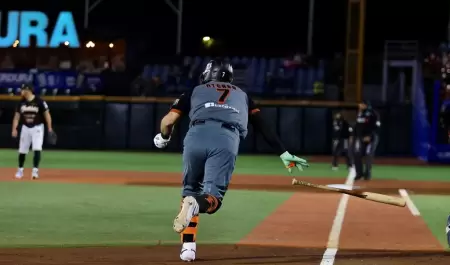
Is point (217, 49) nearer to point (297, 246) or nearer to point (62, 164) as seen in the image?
point (62, 164)

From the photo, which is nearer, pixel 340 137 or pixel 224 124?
pixel 224 124

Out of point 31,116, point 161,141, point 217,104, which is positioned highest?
point 217,104

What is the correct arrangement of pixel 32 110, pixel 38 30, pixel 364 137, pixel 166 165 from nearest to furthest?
pixel 32 110
pixel 364 137
pixel 166 165
pixel 38 30

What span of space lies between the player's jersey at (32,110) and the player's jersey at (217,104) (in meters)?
11.7

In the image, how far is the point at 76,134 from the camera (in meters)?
39.3

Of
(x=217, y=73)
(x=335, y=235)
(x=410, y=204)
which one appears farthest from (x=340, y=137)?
(x=217, y=73)

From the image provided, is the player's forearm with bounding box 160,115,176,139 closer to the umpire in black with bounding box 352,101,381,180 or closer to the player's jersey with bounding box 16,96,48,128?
the player's jersey with bounding box 16,96,48,128

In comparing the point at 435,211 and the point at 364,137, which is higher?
the point at 364,137

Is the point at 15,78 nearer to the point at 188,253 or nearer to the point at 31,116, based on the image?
the point at 31,116

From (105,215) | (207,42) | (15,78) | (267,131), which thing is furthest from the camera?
(207,42)

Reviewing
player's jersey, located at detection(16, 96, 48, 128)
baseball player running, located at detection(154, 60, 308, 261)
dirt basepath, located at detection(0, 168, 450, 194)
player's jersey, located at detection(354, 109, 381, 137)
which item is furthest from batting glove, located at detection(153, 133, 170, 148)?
player's jersey, located at detection(354, 109, 381, 137)

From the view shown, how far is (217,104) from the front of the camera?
8500mm

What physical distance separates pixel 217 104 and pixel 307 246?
2.38 meters

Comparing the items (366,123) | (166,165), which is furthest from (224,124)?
(166,165)
